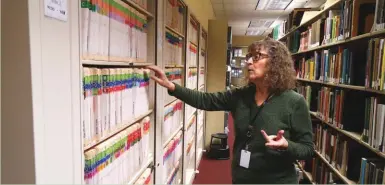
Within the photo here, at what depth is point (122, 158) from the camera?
4.41 feet

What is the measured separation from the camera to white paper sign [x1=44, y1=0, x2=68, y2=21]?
0.71 metres

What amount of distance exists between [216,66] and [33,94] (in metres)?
4.53

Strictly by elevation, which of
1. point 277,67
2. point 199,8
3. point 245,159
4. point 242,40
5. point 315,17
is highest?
point 242,40

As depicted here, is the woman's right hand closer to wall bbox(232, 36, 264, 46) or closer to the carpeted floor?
the carpeted floor

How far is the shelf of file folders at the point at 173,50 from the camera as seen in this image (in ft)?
6.79

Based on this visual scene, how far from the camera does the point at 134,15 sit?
1464 millimetres

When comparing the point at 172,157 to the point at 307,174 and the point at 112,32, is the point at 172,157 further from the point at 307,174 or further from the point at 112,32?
the point at 307,174

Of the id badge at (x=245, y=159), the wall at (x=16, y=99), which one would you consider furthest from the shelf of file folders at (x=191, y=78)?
the wall at (x=16, y=99)

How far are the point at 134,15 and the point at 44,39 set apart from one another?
2.63ft

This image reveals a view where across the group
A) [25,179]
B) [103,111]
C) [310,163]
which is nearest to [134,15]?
[103,111]

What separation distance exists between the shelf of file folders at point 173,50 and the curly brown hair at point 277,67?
0.67 m

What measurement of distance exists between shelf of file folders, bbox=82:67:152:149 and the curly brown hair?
0.67m

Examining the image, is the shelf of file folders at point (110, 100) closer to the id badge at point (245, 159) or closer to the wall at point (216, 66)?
the id badge at point (245, 159)

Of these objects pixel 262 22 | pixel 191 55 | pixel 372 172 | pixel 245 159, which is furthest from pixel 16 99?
pixel 262 22
